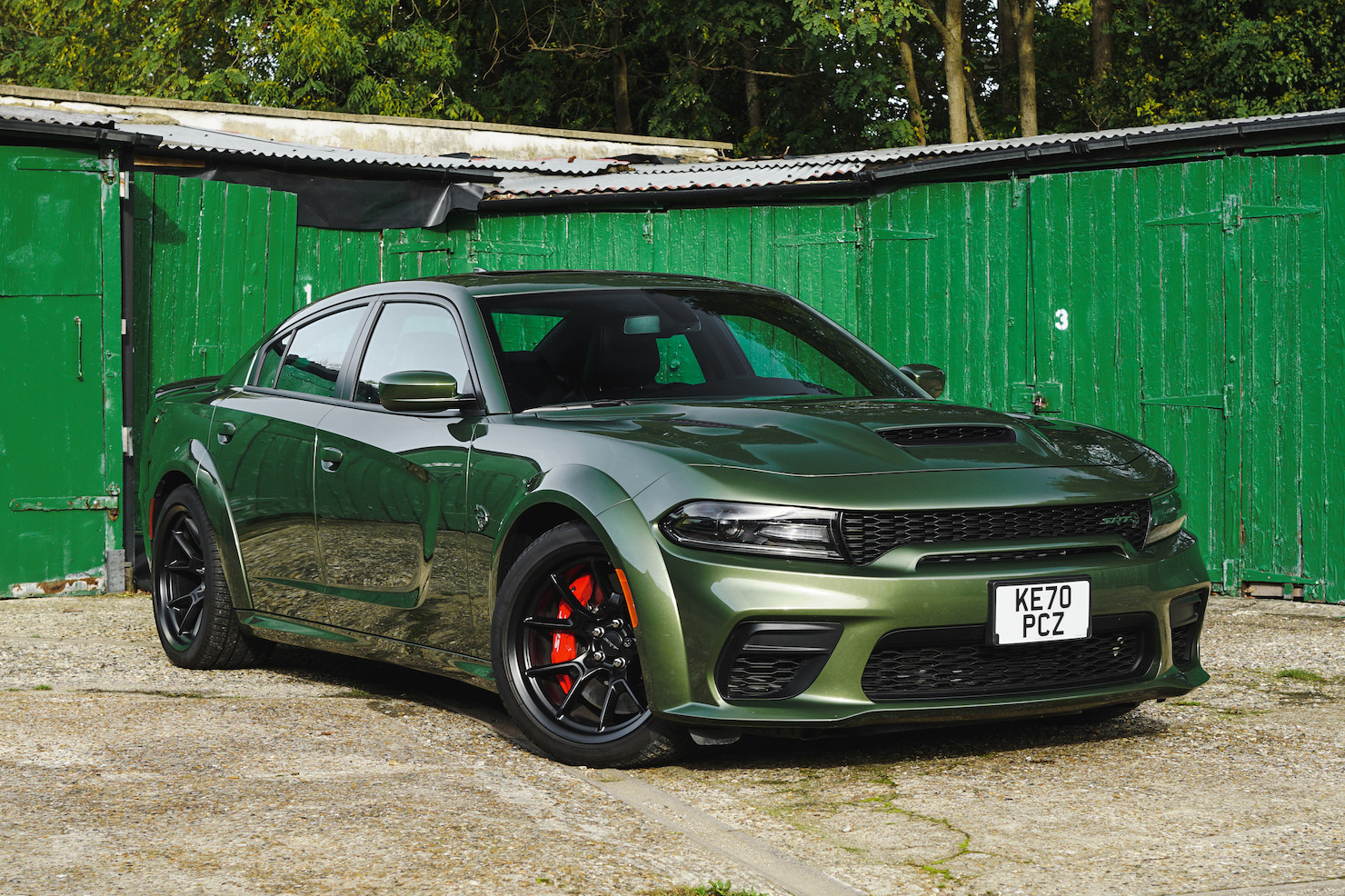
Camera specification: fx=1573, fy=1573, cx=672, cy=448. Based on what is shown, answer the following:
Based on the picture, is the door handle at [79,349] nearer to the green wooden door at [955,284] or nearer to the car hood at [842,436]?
the green wooden door at [955,284]

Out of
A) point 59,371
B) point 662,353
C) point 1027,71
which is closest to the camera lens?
point 662,353

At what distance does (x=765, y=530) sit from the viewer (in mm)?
4395

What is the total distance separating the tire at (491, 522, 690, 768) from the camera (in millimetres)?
4684

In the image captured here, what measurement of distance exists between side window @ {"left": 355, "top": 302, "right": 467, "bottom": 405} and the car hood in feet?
1.99

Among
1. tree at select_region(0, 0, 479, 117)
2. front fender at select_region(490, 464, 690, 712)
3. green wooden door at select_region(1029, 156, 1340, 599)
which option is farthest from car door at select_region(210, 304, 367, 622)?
tree at select_region(0, 0, 479, 117)

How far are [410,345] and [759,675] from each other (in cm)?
212

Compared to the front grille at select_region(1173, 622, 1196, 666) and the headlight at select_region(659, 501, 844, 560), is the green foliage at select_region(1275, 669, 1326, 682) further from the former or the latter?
the headlight at select_region(659, 501, 844, 560)

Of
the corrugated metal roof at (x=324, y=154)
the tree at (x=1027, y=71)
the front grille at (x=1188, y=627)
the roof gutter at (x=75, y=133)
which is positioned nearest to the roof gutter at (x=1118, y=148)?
the corrugated metal roof at (x=324, y=154)

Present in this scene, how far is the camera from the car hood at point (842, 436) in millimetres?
4551

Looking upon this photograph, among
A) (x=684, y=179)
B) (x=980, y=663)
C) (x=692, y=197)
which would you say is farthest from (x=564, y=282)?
(x=684, y=179)

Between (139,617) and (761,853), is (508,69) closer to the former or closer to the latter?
(139,617)

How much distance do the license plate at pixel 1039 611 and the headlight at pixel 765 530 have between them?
47cm

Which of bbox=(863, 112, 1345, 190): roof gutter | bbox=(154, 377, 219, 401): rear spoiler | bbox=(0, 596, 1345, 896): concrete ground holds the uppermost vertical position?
bbox=(863, 112, 1345, 190): roof gutter

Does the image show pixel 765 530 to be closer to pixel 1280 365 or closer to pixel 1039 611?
pixel 1039 611
